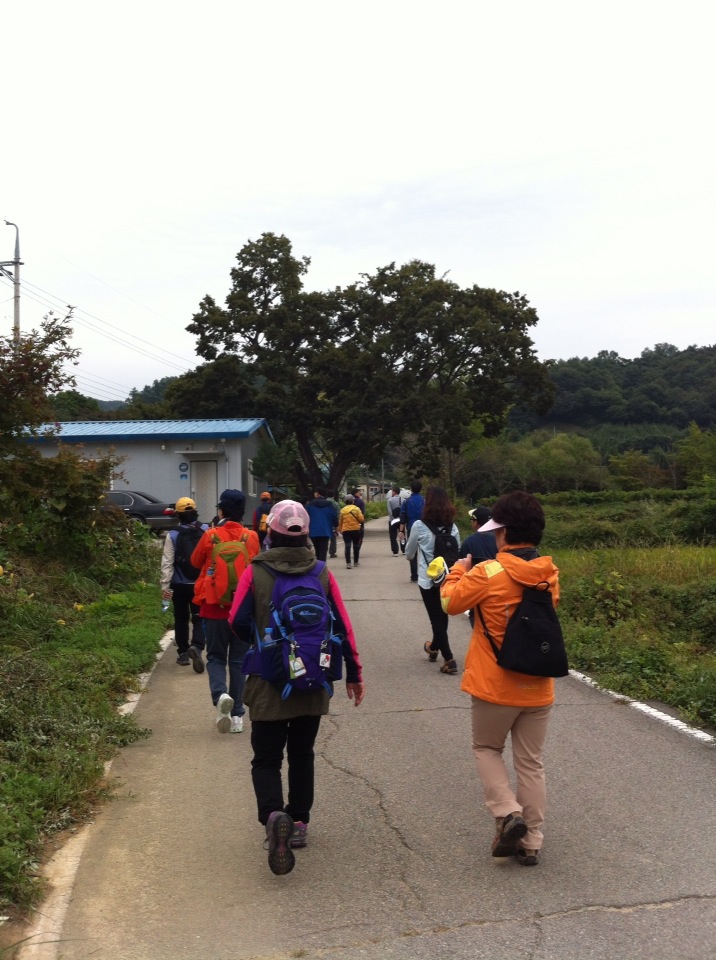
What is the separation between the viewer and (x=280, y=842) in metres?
4.51

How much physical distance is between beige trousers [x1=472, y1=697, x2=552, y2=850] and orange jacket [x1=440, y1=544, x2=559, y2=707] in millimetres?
71

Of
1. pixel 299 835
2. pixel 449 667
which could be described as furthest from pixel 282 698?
pixel 449 667

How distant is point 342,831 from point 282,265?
42.6m

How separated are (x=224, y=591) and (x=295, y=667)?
106 inches

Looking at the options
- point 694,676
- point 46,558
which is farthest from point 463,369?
point 694,676

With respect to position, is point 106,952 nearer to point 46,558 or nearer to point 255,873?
point 255,873

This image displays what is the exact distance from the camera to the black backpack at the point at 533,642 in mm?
4672

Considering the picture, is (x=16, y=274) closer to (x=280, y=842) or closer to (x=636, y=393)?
(x=280, y=842)

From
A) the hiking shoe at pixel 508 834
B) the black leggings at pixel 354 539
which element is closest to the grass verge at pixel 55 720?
the hiking shoe at pixel 508 834

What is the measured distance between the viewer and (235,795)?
5.97 metres

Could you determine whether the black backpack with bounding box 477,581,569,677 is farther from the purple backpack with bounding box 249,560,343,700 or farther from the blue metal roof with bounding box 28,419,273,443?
the blue metal roof with bounding box 28,419,273,443

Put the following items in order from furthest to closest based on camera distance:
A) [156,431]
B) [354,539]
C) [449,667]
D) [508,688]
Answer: [156,431] → [354,539] → [449,667] → [508,688]

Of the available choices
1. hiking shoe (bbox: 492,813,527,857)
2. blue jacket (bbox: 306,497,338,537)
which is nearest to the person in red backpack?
hiking shoe (bbox: 492,813,527,857)

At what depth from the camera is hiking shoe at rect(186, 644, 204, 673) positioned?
9578mm
